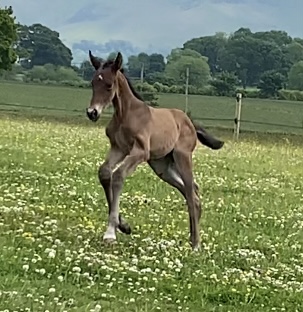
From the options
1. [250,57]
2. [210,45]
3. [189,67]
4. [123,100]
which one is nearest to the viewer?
[123,100]

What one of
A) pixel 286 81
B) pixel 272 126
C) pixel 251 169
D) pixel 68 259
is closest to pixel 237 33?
pixel 286 81

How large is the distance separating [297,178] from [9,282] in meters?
12.3

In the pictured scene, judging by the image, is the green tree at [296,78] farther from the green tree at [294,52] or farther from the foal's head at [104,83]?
the foal's head at [104,83]

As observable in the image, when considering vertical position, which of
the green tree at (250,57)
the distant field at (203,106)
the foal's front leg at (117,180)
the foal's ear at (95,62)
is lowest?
the distant field at (203,106)

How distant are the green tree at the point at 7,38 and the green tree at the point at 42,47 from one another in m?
19.0

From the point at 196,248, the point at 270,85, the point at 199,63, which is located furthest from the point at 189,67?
the point at 196,248

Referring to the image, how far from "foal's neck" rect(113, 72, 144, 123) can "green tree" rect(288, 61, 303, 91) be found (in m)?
42.3

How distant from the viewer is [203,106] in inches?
1634

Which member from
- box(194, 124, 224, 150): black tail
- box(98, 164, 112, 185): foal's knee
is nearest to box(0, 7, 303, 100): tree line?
box(194, 124, 224, 150): black tail

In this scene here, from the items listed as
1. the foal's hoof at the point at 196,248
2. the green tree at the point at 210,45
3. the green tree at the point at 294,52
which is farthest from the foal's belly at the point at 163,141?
the green tree at the point at 210,45

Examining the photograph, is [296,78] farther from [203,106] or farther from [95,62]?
[95,62]

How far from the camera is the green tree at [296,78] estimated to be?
5162 cm

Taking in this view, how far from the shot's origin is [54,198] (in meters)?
12.6

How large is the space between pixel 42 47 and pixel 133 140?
6530 centimetres
